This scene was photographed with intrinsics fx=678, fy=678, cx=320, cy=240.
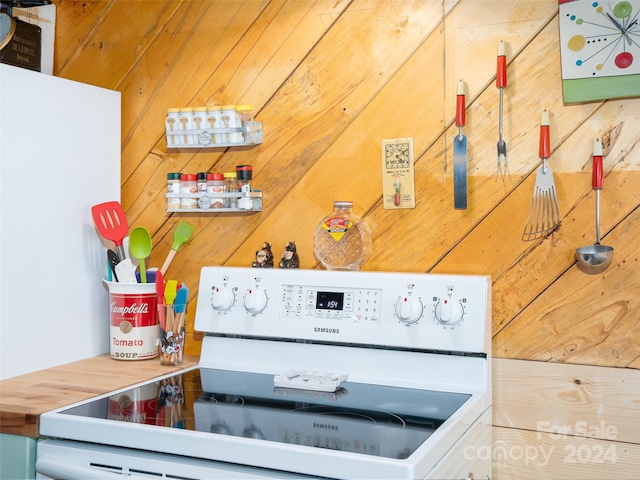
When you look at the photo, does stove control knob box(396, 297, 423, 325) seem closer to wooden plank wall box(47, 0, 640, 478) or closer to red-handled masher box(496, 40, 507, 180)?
wooden plank wall box(47, 0, 640, 478)

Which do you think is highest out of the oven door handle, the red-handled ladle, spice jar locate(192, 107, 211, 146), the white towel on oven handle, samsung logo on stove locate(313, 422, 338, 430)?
spice jar locate(192, 107, 211, 146)

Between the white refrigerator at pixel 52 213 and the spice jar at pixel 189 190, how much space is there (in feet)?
0.82

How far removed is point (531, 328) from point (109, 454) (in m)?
0.96

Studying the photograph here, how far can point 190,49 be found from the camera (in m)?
1.94

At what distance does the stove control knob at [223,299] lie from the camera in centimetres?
172

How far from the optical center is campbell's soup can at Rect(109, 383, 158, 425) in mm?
1274

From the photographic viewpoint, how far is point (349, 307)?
160cm

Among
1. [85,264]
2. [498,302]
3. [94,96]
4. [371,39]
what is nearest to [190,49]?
[94,96]

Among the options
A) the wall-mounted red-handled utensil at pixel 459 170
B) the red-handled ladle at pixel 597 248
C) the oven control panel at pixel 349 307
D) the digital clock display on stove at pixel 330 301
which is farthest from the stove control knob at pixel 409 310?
the red-handled ladle at pixel 597 248

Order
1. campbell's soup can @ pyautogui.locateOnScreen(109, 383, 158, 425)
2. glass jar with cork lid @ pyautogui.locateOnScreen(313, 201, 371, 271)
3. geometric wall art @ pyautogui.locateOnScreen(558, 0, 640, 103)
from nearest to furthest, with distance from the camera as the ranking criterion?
1. campbell's soup can @ pyautogui.locateOnScreen(109, 383, 158, 425)
2. geometric wall art @ pyautogui.locateOnScreen(558, 0, 640, 103)
3. glass jar with cork lid @ pyautogui.locateOnScreen(313, 201, 371, 271)

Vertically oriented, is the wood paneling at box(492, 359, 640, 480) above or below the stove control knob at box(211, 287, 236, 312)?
below

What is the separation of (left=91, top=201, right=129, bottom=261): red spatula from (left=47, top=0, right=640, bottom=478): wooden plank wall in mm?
120

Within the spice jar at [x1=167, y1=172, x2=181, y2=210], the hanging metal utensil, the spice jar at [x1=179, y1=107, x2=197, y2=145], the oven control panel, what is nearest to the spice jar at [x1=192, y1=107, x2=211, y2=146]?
the spice jar at [x1=179, y1=107, x2=197, y2=145]

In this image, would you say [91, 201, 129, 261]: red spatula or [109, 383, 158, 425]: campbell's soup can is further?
[91, 201, 129, 261]: red spatula
